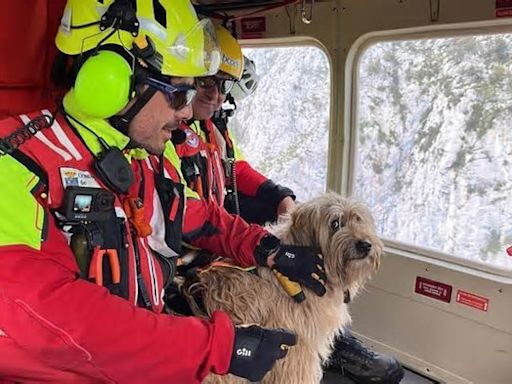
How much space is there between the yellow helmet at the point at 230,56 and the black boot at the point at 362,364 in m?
1.74

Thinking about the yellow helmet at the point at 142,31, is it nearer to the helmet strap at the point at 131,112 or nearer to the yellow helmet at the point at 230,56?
the helmet strap at the point at 131,112

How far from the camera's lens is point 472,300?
10.8 feet

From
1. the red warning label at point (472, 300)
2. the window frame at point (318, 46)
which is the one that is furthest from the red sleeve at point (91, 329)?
the window frame at point (318, 46)

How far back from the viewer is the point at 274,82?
14.7 ft

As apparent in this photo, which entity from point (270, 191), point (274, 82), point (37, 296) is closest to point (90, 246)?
point (37, 296)

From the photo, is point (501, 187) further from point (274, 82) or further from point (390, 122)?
point (274, 82)

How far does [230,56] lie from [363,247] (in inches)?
50.4

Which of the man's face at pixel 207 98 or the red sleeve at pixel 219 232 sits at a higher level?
the man's face at pixel 207 98

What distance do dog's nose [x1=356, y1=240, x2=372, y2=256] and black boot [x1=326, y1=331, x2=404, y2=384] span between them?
109 centimetres

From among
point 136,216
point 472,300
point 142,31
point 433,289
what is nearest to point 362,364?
point 433,289

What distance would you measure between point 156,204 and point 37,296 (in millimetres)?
700

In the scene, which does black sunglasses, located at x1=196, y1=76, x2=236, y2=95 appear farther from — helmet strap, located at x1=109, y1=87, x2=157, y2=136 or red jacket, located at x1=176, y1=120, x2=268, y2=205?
helmet strap, located at x1=109, y1=87, x2=157, y2=136

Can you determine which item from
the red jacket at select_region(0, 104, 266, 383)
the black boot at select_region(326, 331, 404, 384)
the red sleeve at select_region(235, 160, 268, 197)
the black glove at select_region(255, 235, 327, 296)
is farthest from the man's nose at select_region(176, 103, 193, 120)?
the black boot at select_region(326, 331, 404, 384)

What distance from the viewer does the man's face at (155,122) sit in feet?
5.81
